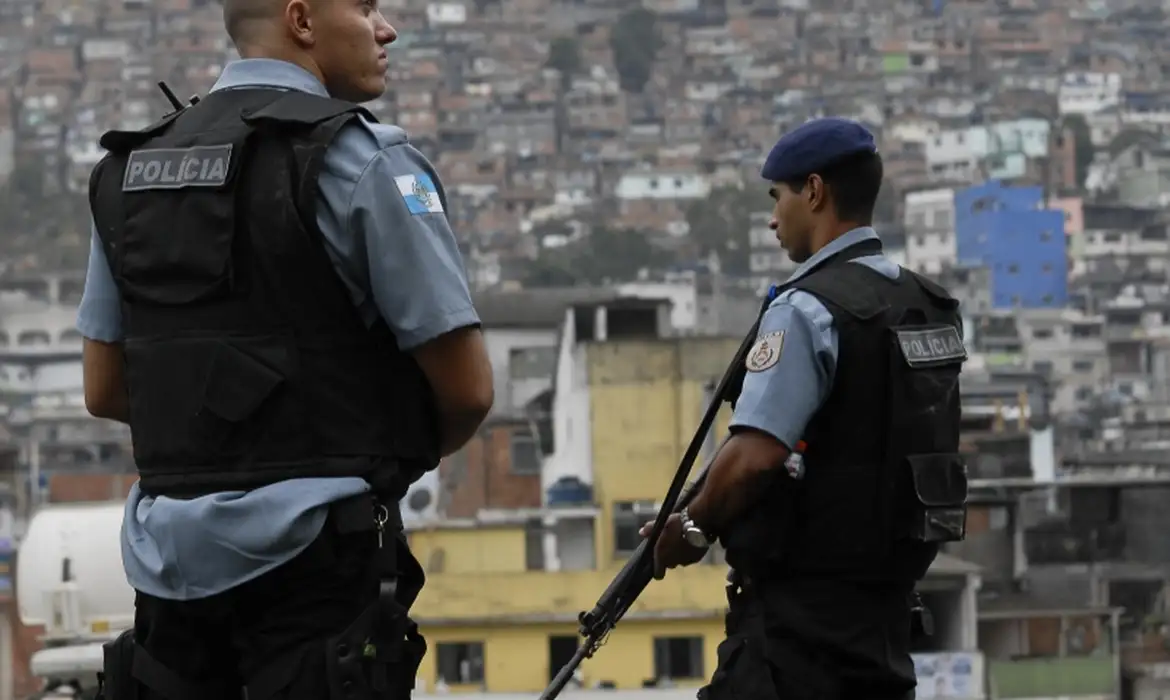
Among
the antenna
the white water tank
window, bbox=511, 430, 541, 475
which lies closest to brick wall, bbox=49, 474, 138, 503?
window, bbox=511, 430, 541, 475

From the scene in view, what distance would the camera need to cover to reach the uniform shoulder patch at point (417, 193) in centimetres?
320

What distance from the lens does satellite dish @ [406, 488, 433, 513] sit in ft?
112

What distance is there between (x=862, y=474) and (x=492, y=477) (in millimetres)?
31176

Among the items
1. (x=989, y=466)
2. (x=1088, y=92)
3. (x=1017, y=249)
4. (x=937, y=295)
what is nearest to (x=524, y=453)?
(x=989, y=466)

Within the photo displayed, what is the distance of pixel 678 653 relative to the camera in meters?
25.4

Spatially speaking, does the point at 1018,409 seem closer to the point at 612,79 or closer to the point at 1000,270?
the point at 1000,270

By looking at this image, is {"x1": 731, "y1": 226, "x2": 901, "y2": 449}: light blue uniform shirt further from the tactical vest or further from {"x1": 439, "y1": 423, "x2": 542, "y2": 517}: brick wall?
{"x1": 439, "y1": 423, "x2": 542, "y2": 517}: brick wall

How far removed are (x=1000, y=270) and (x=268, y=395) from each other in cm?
7389

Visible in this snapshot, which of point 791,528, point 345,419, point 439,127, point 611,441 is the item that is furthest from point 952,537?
point 439,127

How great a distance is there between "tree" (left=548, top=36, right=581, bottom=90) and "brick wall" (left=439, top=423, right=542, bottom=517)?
7860 cm

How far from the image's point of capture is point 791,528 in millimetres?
3988

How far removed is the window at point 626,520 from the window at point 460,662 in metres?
3.75

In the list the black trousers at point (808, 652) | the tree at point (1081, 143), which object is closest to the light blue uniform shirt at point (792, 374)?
the black trousers at point (808, 652)

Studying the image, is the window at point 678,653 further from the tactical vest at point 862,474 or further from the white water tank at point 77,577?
the tactical vest at point 862,474
